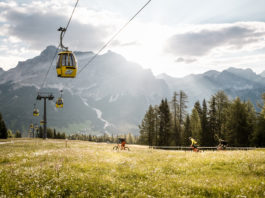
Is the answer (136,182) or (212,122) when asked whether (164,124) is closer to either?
(212,122)

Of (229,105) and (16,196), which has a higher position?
(229,105)

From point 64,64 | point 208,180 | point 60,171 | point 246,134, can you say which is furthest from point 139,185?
point 246,134

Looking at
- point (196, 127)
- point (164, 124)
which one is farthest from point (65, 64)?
point (196, 127)

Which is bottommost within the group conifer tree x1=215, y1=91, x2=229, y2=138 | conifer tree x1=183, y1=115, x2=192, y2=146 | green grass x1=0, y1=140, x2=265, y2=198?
conifer tree x1=183, y1=115, x2=192, y2=146

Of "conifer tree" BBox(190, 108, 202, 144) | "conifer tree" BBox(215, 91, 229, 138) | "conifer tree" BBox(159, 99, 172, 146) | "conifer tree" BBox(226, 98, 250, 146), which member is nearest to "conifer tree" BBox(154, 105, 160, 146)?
"conifer tree" BBox(159, 99, 172, 146)

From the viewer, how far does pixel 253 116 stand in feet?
215

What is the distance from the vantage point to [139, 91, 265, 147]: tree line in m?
60.5

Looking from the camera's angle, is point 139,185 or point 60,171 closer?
point 139,185

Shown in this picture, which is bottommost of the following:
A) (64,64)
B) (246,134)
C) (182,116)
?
(246,134)

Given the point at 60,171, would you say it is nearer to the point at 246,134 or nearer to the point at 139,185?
the point at 139,185

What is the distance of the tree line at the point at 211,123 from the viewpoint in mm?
60531

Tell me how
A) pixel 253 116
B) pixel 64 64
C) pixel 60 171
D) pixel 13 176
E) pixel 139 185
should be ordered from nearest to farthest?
pixel 139 185 → pixel 13 176 → pixel 60 171 → pixel 64 64 → pixel 253 116

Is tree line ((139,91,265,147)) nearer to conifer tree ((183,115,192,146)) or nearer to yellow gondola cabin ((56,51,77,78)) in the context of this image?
conifer tree ((183,115,192,146))

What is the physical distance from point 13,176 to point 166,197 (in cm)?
796
